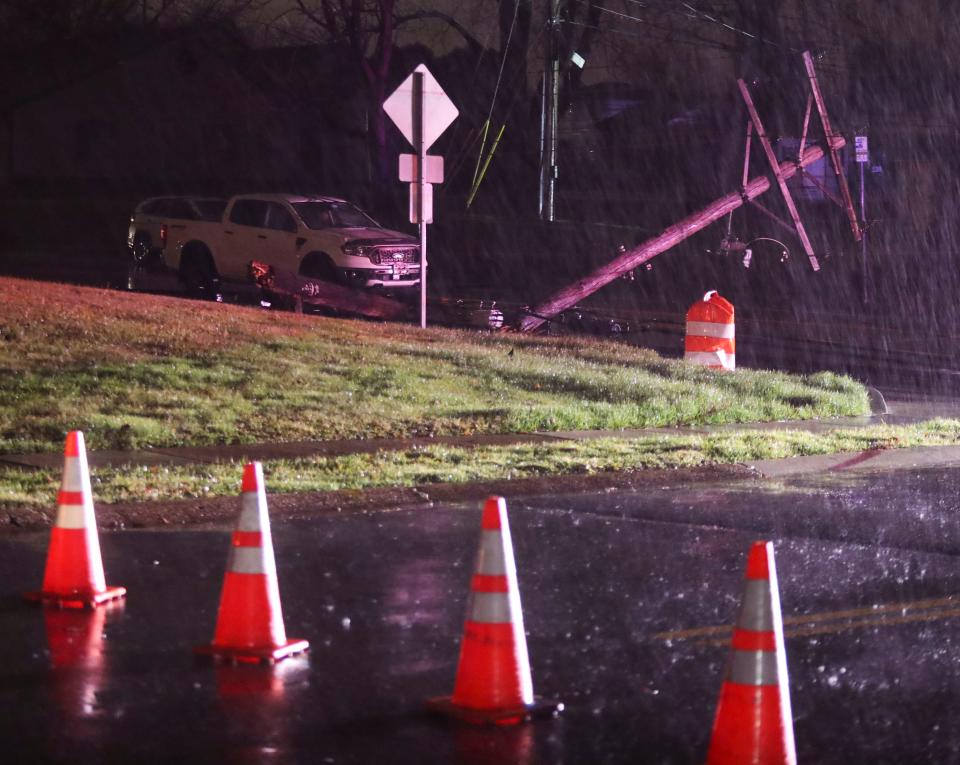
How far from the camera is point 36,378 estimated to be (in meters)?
13.2

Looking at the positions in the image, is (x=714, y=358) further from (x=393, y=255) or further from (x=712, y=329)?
(x=393, y=255)

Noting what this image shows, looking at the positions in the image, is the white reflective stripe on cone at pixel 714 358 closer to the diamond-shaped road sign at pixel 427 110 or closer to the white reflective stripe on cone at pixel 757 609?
the diamond-shaped road sign at pixel 427 110

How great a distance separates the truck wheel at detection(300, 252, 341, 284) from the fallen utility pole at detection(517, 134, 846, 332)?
4.42 meters

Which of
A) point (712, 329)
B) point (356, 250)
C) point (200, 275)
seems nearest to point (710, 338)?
point (712, 329)

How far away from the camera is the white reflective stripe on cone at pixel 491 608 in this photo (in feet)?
17.6

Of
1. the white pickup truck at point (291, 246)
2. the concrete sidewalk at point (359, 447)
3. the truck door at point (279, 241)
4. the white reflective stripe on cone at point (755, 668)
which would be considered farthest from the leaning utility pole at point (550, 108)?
the white reflective stripe on cone at point (755, 668)

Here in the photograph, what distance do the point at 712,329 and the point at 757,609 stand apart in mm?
11807

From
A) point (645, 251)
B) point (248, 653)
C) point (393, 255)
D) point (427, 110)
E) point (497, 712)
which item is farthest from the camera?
point (393, 255)

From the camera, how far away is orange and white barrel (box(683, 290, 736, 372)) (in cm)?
1625

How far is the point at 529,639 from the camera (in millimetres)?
6516

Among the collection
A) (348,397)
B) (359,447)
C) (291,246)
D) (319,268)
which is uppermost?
(291,246)

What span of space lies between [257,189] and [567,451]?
40.2 m

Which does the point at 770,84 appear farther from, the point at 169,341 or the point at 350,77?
the point at 350,77

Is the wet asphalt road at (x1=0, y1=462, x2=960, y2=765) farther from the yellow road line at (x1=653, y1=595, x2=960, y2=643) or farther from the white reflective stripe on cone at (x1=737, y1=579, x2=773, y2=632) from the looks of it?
the white reflective stripe on cone at (x1=737, y1=579, x2=773, y2=632)
